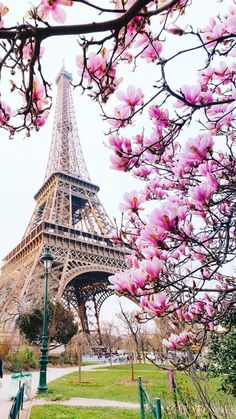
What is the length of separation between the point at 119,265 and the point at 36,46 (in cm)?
2634

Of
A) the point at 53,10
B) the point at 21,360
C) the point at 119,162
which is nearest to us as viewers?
the point at 53,10

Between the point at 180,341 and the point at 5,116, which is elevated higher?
the point at 5,116

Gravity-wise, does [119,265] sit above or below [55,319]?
above

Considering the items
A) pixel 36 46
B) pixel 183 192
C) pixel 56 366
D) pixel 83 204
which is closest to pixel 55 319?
pixel 56 366

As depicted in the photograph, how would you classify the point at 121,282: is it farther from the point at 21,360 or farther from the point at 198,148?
the point at 21,360

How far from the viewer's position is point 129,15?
1.12 meters

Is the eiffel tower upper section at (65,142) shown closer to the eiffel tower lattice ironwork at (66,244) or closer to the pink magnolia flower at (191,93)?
the eiffel tower lattice ironwork at (66,244)

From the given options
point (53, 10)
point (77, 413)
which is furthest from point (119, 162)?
point (77, 413)

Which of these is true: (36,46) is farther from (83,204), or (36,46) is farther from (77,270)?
(83,204)

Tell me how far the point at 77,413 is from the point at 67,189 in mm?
24085

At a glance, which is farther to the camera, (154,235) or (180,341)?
(180,341)

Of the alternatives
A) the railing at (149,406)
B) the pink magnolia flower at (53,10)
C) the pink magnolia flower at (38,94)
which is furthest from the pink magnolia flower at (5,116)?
the railing at (149,406)

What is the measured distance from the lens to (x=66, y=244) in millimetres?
24047

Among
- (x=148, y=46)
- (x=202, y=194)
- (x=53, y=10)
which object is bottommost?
(x=202, y=194)
